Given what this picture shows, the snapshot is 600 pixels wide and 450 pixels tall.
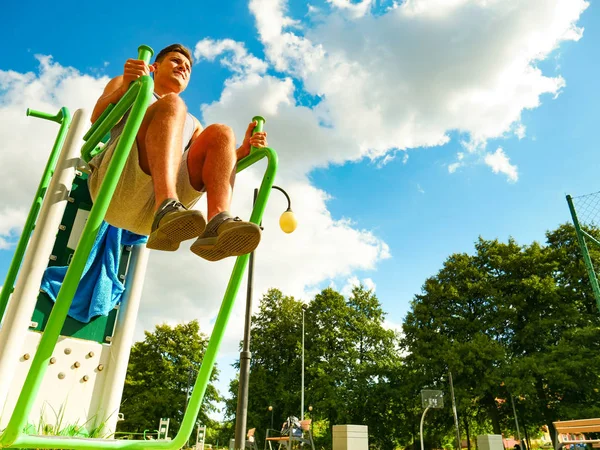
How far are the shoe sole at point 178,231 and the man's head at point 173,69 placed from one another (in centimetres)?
90

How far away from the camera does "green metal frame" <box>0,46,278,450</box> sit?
1111 mm

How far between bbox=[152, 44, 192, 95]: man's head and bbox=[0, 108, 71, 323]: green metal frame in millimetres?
986

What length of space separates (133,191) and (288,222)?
4769 mm

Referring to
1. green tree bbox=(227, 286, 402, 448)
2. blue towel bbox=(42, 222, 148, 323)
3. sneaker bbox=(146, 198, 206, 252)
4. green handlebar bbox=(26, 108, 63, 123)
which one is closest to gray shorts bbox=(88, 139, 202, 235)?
sneaker bbox=(146, 198, 206, 252)

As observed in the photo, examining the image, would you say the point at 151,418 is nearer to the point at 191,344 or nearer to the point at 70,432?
Answer: the point at 191,344

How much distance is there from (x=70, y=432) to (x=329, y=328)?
2975cm

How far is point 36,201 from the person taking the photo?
7.97 ft

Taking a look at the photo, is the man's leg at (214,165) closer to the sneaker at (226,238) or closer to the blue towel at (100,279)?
the sneaker at (226,238)

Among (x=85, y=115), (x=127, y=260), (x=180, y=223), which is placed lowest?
(x=180, y=223)

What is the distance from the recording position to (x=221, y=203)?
1607 millimetres

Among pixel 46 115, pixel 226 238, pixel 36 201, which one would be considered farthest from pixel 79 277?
pixel 46 115

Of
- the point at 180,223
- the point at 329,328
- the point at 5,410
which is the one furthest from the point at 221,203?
the point at 329,328

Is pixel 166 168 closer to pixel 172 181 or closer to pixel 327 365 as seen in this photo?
pixel 172 181

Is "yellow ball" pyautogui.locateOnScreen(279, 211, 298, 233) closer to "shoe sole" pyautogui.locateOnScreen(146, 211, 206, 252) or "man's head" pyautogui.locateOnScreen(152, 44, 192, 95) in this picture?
"man's head" pyautogui.locateOnScreen(152, 44, 192, 95)
